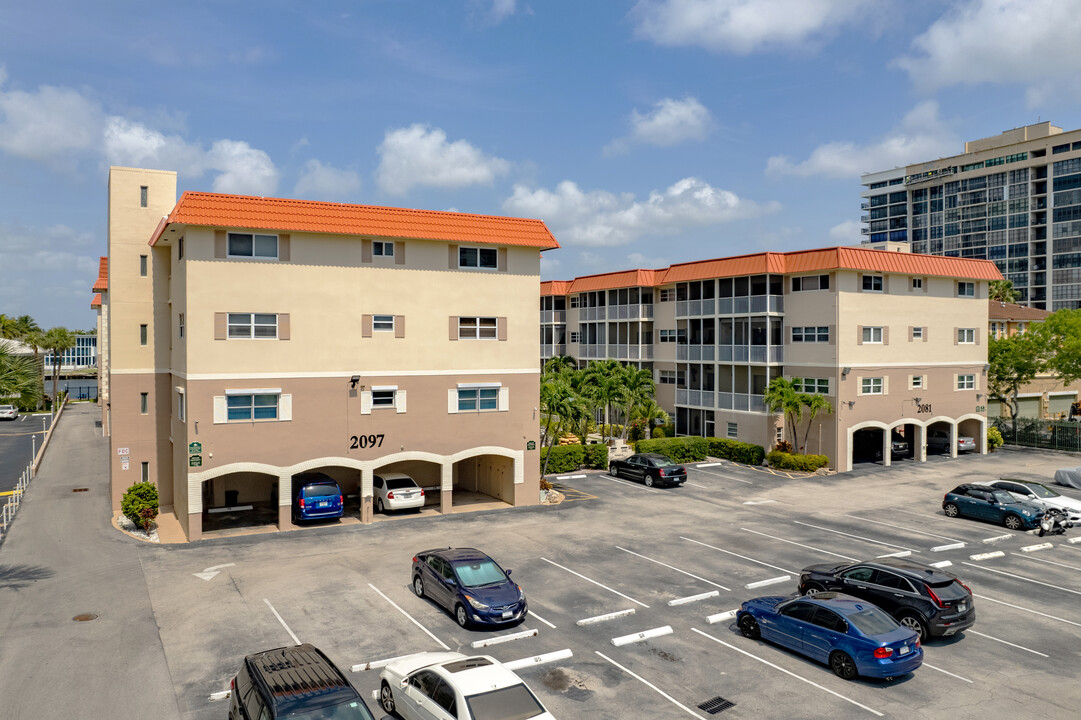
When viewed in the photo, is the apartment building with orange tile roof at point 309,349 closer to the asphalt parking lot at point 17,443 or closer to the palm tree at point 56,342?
the asphalt parking lot at point 17,443

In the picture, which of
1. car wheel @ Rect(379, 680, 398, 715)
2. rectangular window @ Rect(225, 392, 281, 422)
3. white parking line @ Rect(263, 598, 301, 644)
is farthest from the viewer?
rectangular window @ Rect(225, 392, 281, 422)

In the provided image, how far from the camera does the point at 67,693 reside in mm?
14453

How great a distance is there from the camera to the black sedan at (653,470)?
36.9 meters

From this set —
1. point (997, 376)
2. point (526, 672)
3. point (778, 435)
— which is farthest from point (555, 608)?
point (997, 376)

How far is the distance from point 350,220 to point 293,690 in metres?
21.1

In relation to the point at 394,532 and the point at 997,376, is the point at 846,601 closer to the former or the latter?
the point at 394,532

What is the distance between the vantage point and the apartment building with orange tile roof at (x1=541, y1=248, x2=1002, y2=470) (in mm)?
41750

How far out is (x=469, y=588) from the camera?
721 inches

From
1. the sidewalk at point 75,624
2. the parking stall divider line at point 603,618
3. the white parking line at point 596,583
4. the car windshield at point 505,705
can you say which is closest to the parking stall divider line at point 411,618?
the parking stall divider line at point 603,618

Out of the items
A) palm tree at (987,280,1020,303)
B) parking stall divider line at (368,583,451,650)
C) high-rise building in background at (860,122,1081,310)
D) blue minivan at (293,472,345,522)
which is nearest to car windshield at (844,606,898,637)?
parking stall divider line at (368,583,451,650)

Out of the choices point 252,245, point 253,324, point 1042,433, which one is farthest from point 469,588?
point 1042,433

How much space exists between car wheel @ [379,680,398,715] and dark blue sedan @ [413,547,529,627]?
155 inches

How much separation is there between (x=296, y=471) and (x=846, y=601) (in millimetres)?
20171

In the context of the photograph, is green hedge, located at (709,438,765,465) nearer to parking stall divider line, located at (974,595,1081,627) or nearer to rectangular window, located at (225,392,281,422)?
parking stall divider line, located at (974,595,1081,627)
